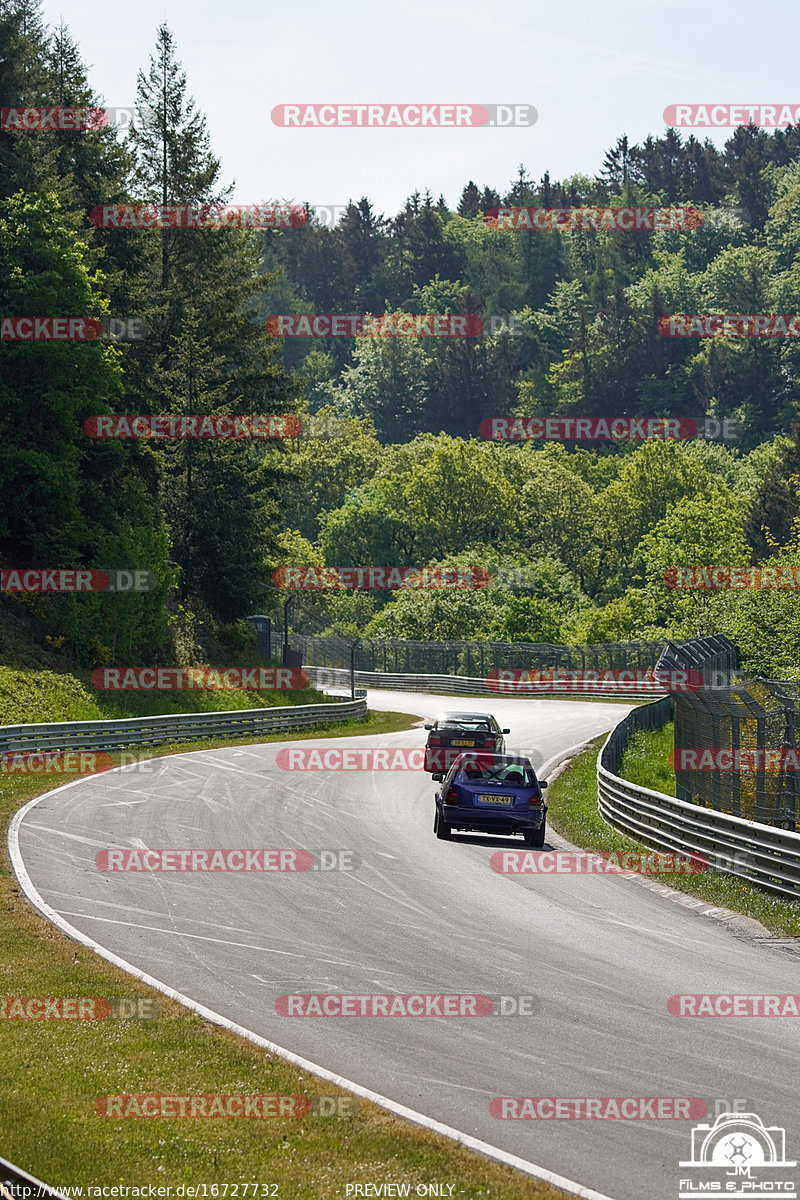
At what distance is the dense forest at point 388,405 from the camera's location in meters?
47.8

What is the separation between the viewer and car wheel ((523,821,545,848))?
2130 cm

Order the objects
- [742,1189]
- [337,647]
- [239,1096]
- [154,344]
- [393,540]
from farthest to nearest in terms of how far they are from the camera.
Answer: [393,540], [337,647], [154,344], [239,1096], [742,1189]

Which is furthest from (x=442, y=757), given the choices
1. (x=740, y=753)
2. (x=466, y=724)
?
(x=740, y=753)

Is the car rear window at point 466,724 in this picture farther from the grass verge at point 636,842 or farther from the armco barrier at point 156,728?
the armco barrier at point 156,728

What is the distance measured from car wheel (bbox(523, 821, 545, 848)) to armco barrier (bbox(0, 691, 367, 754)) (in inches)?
596

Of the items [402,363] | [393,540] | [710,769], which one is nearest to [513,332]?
[402,363]

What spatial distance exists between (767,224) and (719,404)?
45611 millimetres

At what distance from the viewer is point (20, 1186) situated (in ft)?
23.5

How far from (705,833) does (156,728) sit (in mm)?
21793

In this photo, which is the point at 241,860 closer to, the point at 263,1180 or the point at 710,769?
the point at 710,769

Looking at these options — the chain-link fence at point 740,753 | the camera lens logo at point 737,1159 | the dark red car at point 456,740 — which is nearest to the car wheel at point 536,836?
the chain-link fence at point 740,753

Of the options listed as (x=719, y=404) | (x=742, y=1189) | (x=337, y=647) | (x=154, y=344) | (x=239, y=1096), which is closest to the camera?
(x=742, y=1189)

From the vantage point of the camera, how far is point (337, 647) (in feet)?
268

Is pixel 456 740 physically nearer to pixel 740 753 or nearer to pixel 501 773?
pixel 501 773
